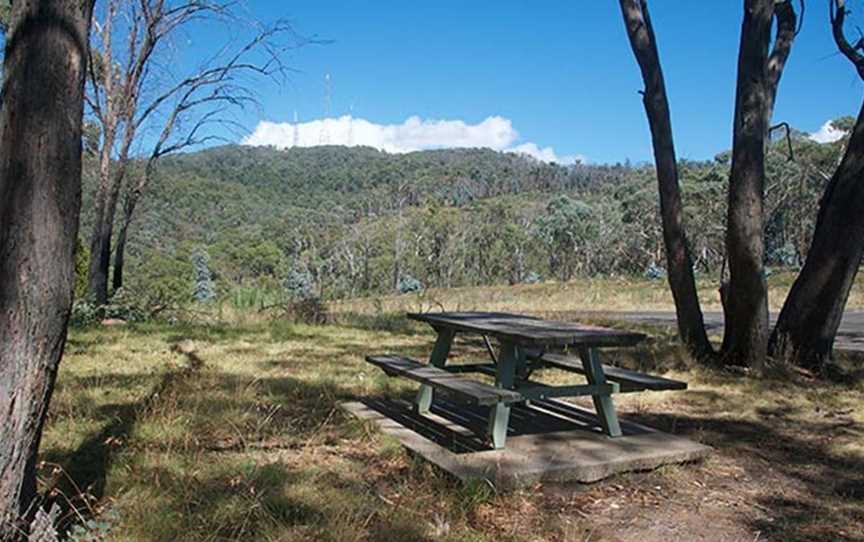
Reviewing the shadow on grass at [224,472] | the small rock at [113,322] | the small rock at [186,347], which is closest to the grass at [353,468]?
the shadow on grass at [224,472]

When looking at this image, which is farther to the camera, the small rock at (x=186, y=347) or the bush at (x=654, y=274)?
the bush at (x=654, y=274)

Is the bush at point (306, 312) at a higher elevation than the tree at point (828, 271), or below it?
below

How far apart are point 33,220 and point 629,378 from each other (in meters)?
3.24

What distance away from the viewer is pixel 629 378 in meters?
4.17

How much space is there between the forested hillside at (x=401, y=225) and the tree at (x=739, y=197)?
15.0 m

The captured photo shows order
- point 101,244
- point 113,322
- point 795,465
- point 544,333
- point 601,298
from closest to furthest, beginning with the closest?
point 544,333
point 795,465
point 113,322
point 101,244
point 601,298

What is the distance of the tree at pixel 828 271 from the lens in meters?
6.29

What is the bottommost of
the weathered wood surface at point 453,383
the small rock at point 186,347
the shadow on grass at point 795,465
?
the shadow on grass at point 795,465

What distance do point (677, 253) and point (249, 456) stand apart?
5006 millimetres

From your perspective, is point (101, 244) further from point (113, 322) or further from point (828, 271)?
point (828, 271)

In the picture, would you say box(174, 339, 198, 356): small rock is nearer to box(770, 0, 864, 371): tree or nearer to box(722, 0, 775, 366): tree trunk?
box(722, 0, 775, 366): tree trunk

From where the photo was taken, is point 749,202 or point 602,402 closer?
point 602,402

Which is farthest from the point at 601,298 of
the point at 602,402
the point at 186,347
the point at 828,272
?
the point at 602,402

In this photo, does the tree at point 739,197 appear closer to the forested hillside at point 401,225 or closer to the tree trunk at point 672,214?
the tree trunk at point 672,214
